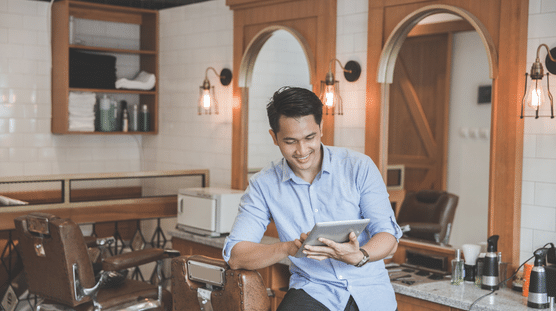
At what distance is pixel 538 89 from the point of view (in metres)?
2.78

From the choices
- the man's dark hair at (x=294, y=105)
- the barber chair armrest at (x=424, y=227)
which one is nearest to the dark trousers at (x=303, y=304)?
the man's dark hair at (x=294, y=105)

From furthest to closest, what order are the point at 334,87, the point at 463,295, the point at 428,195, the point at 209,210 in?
the point at 209,210
the point at 334,87
the point at 428,195
the point at 463,295

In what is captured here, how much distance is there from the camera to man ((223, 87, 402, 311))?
2.06 metres

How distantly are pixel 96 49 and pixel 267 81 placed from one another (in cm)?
165

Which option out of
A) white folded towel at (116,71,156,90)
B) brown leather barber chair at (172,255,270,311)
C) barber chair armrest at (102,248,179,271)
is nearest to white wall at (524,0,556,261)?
brown leather barber chair at (172,255,270,311)

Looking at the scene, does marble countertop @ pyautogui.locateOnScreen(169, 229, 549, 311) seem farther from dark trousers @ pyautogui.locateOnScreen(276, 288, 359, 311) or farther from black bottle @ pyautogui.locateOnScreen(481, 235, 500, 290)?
dark trousers @ pyautogui.locateOnScreen(276, 288, 359, 311)

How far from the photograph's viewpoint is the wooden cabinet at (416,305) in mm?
2778

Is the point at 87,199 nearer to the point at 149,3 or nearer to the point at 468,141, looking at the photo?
the point at 149,3

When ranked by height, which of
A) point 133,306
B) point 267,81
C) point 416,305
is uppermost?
point 267,81

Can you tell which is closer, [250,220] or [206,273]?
[206,273]

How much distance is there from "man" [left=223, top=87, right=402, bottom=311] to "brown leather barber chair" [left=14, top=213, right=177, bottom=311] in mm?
1129

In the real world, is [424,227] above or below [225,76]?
below

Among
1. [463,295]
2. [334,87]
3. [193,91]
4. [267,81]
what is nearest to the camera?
[463,295]

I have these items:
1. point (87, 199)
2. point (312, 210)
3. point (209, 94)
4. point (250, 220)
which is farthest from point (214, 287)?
point (209, 94)
